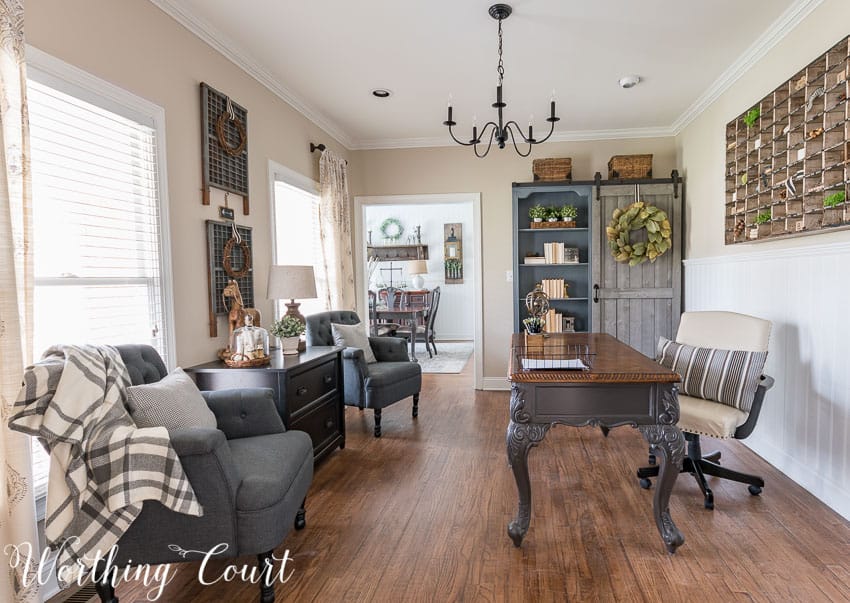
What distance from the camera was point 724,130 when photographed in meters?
3.90

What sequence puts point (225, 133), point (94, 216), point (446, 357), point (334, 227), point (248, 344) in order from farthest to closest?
point (446, 357) → point (334, 227) → point (225, 133) → point (248, 344) → point (94, 216)

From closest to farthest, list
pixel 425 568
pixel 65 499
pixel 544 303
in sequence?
pixel 65 499
pixel 425 568
pixel 544 303

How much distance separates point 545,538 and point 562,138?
410cm

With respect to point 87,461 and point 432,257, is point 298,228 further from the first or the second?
point 432,257

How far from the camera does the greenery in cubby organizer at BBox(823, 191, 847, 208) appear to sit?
7.82 feet

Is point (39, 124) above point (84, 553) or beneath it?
above

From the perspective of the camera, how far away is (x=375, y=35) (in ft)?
10.1

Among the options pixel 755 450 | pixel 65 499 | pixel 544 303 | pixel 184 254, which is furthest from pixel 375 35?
pixel 755 450

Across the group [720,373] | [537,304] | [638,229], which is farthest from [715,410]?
[638,229]

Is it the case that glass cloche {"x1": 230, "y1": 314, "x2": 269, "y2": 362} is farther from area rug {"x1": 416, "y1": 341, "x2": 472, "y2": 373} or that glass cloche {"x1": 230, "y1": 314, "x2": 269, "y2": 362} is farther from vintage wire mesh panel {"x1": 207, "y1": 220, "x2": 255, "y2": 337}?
area rug {"x1": 416, "y1": 341, "x2": 472, "y2": 373}

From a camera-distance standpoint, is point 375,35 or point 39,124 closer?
point 39,124

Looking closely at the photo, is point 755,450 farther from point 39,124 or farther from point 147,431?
point 39,124

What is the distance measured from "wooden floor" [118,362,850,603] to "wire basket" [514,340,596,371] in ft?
2.61

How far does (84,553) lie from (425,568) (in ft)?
4.04
